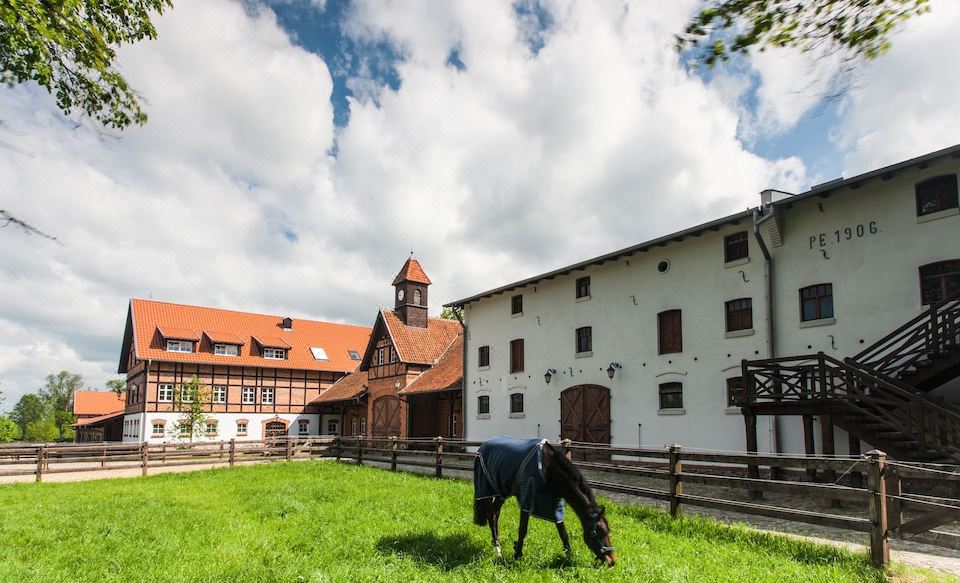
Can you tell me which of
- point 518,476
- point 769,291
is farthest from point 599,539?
point 769,291

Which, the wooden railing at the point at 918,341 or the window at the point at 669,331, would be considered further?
the window at the point at 669,331

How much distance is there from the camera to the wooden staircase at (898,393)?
1013 centimetres

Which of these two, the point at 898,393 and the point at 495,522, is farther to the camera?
the point at 898,393

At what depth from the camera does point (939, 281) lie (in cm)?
1258

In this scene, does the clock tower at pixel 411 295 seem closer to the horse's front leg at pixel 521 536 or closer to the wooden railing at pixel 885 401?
the wooden railing at pixel 885 401

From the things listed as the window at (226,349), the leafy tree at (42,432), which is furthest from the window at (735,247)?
the leafy tree at (42,432)

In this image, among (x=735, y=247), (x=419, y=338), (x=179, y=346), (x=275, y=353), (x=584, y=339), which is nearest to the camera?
(x=735, y=247)

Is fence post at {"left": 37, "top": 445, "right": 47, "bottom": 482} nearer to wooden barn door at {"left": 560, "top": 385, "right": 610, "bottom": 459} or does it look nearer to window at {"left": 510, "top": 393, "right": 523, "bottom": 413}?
window at {"left": 510, "top": 393, "right": 523, "bottom": 413}

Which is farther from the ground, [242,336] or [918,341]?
[242,336]

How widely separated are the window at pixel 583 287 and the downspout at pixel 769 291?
6361 millimetres

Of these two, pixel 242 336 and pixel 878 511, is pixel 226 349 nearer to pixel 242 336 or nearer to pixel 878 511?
pixel 242 336

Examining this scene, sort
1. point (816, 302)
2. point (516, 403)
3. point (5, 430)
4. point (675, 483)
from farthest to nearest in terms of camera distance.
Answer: point (5, 430), point (516, 403), point (816, 302), point (675, 483)

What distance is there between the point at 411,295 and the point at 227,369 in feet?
45.4

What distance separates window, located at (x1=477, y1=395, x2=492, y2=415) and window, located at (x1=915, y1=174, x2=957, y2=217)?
16227mm
